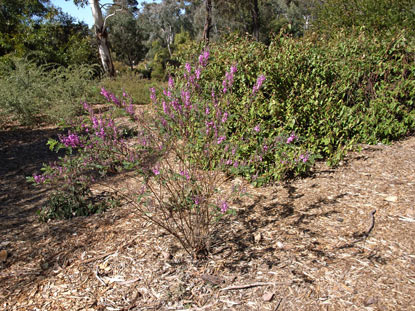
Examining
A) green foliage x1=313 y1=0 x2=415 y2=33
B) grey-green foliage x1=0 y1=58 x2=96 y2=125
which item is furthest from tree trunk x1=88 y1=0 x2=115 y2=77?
green foliage x1=313 y1=0 x2=415 y2=33

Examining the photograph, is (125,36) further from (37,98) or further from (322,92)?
(322,92)

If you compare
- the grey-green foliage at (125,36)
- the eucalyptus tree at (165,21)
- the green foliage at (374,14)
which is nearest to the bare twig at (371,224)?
the green foliage at (374,14)

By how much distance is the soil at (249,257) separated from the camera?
6.78 feet

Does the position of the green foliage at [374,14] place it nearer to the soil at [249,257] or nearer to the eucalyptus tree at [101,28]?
the soil at [249,257]

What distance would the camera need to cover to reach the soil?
2066 mm

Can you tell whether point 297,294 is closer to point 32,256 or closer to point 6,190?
point 32,256

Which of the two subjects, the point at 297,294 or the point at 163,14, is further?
the point at 163,14

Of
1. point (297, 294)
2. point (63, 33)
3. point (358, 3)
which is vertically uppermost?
point (63, 33)

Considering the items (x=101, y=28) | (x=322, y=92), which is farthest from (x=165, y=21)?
(x=322, y=92)

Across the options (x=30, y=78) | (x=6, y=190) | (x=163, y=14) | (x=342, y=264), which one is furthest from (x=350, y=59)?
(x=163, y=14)

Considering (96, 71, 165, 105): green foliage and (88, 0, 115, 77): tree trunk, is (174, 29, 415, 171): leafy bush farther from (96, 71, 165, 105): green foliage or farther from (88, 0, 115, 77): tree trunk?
(88, 0, 115, 77): tree trunk

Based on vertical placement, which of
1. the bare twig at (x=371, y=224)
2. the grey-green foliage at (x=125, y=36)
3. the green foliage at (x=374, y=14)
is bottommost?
the bare twig at (x=371, y=224)

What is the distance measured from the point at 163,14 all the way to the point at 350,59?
57.0 meters

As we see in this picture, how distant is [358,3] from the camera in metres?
9.30
